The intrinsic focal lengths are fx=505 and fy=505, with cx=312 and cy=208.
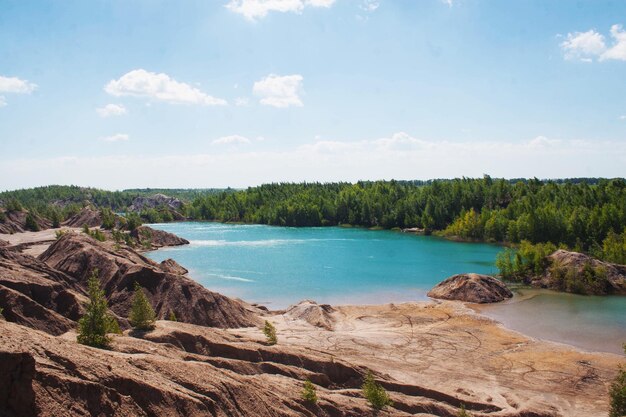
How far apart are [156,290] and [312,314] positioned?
14.1 m

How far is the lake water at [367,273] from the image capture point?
5003cm

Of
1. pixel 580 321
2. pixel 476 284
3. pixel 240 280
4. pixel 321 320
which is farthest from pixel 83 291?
pixel 580 321

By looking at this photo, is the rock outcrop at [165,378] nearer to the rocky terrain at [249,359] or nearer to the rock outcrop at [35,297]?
the rocky terrain at [249,359]

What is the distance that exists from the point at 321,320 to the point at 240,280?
102 feet

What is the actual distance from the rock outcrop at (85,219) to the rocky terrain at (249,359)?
10527cm

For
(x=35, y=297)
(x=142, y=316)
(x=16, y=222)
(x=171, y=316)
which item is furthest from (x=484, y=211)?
(x=16, y=222)

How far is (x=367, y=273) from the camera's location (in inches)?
3100

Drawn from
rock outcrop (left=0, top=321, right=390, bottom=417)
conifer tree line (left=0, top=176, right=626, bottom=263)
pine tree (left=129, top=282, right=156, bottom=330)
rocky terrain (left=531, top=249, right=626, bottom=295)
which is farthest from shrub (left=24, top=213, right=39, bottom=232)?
pine tree (left=129, top=282, right=156, bottom=330)

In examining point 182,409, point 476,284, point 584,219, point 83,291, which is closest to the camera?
point 182,409

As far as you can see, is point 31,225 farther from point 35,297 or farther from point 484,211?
Answer: point 484,211

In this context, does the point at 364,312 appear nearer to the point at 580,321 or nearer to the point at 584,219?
the point at 580,321

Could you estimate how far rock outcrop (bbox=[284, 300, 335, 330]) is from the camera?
147 feet

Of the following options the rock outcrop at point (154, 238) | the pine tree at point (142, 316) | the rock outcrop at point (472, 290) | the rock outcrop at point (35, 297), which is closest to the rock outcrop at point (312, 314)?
the rock outcrop at point (472, 290)

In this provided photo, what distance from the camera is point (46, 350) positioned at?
47.3 feet
